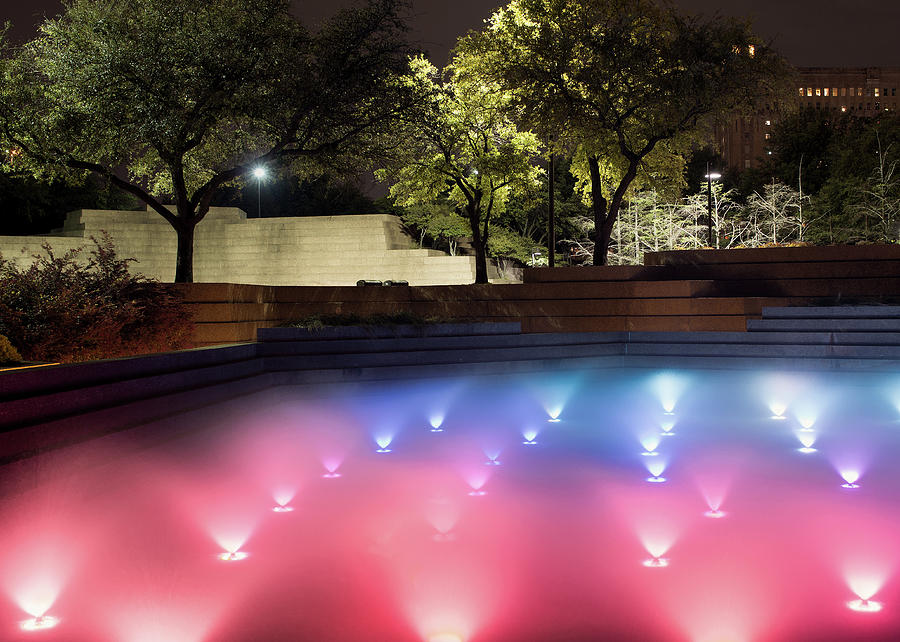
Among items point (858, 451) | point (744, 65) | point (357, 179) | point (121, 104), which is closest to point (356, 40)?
point (357, 179)

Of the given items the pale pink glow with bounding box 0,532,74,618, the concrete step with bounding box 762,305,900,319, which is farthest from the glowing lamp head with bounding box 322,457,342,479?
the concrete step with bounding box 762,305,900,319

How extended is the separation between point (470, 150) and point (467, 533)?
23.4 metres

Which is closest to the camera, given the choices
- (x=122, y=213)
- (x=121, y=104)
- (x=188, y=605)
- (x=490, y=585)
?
(x=188, y=605)

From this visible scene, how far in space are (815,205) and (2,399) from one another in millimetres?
46905

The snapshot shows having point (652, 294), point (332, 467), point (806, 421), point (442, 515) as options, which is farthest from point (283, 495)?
point (652, 294)

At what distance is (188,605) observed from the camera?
14.1 ft

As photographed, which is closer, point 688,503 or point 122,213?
point 688,503

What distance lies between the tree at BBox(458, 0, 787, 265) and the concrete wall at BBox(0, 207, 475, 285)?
10437mm

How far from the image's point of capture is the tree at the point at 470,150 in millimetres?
26219

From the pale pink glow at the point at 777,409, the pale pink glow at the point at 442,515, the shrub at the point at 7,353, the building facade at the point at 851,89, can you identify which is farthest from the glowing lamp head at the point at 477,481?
the building facade at the point at 851,89

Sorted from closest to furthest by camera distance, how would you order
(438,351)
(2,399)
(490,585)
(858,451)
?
1. (490,585)
2. (2,399)
3. (858,451)
4. (438,351)

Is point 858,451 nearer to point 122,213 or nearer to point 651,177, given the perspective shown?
point 651,177

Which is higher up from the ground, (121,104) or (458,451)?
(121,104)

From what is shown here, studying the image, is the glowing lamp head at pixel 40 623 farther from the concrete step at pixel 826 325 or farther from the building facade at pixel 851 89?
the building facade at pixel 851 89
